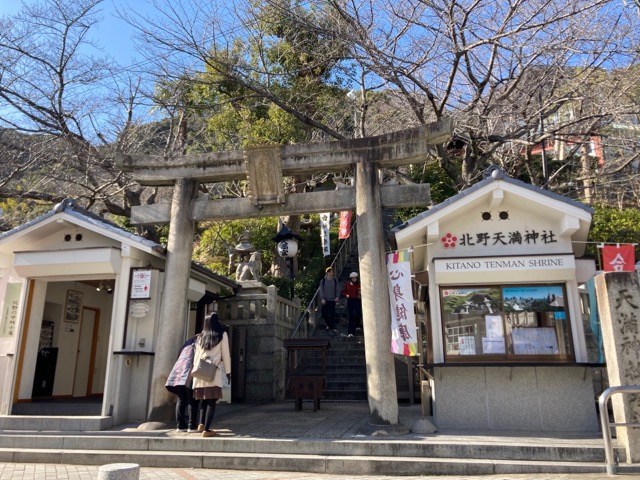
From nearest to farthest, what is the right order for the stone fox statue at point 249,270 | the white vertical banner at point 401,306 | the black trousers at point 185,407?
the black trousers at point 185,407, the white vertical banner at point 401,306, the stone fox statue at point 249,270

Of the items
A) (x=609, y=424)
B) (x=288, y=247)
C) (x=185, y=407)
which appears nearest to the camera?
(x=609, y=424)

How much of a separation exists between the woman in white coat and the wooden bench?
280 centimetres

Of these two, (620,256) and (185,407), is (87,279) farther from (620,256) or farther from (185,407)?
(620,256)

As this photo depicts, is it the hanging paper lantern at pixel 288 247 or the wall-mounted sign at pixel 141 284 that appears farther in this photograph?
the hanging paper lantern at pixel 288 247

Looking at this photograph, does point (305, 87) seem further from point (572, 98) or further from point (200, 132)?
point (572, 98)

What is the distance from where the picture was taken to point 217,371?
7914mm

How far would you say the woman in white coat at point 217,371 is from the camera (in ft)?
25.6

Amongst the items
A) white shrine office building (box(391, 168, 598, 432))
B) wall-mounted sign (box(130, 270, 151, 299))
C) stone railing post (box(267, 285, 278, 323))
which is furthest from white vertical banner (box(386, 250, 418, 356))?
stone railing post (box(267, 285, 278, 323))

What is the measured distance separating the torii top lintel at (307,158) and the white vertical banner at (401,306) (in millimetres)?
1986

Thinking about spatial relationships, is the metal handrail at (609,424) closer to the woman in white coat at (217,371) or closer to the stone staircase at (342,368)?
the woman in white coat at (217,371)

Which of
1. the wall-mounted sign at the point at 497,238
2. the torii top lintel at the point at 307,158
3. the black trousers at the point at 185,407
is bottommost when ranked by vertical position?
the black trousers at the point at 185,407

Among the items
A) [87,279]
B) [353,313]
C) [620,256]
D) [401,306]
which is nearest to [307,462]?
[401,306]

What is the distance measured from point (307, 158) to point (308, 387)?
5.04 metres

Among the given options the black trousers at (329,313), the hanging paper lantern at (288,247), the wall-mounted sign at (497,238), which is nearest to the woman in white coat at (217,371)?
the wall-mounted sign at (497,238)
